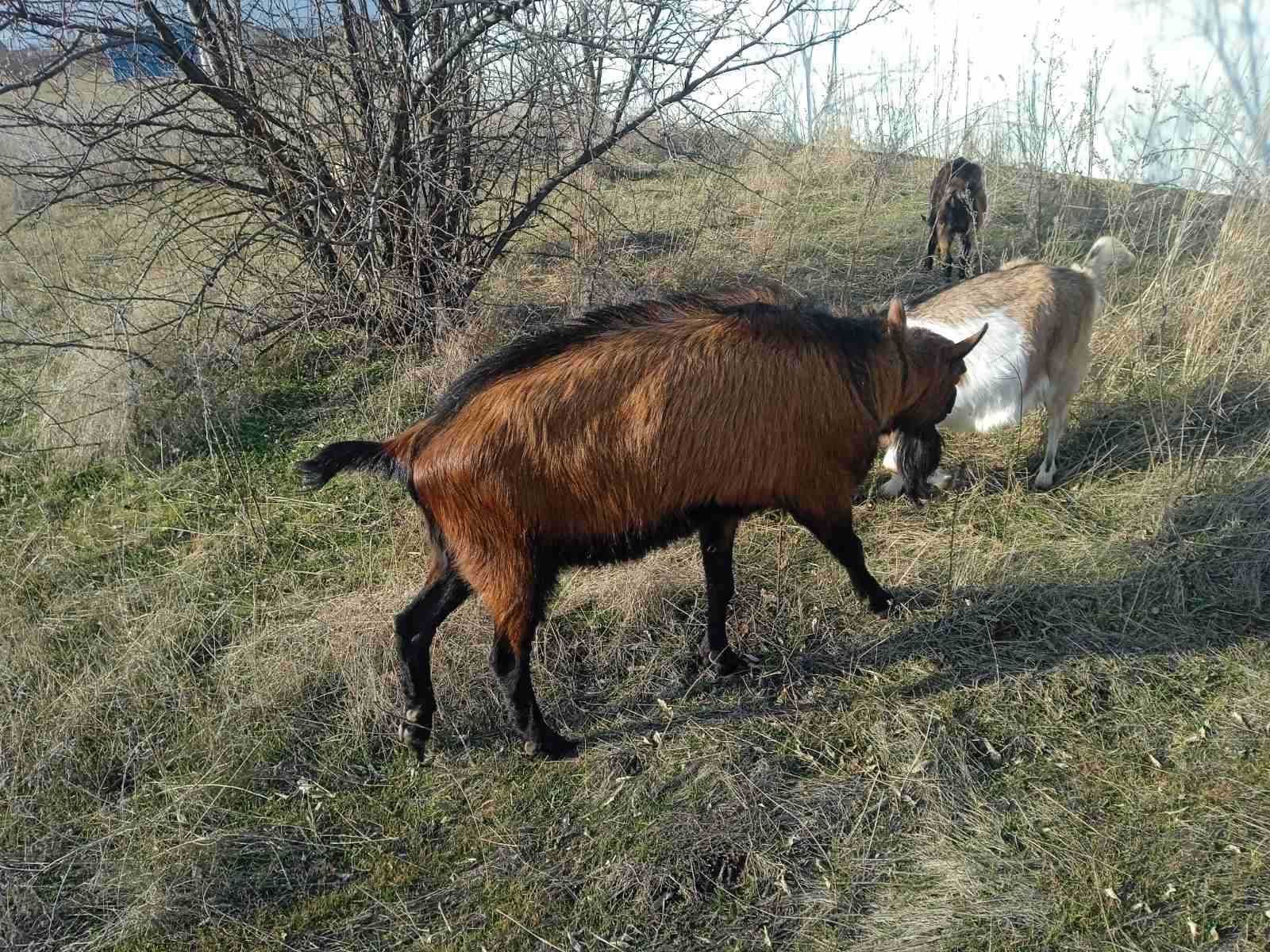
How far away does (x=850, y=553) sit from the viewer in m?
3.58

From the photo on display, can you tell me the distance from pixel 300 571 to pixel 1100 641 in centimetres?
388

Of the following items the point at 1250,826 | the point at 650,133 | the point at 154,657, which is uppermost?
the point at 650,133

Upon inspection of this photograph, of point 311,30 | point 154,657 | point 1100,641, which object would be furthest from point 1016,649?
point 311,30

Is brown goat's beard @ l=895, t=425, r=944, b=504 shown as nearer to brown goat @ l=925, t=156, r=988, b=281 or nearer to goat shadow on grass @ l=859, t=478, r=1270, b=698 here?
goat shadow on grass @ l=859, t=478, r=1270, b=698

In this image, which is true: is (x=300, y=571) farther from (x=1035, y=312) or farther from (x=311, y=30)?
(x=1035, y=312)

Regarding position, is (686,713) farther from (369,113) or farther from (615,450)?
(369,113)

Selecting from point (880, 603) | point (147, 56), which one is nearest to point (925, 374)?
point (880, 603)

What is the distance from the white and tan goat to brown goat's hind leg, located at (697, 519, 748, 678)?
1480 millimetres

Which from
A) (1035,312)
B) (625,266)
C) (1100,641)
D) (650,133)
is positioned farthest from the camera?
(650,133)

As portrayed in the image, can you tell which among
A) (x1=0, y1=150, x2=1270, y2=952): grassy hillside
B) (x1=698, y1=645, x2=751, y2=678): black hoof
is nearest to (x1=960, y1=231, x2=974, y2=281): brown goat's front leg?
(x1=0, y1=150, x2=1270, y2=952): grassy hillside

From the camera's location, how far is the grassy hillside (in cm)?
277

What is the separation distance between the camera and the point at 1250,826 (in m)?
2.83

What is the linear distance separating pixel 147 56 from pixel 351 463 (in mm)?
3854

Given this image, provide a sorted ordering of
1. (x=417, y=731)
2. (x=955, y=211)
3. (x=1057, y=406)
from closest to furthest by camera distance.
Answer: (x=417, y=731)
(x=1057, y=406)
(x=955, y=211)
